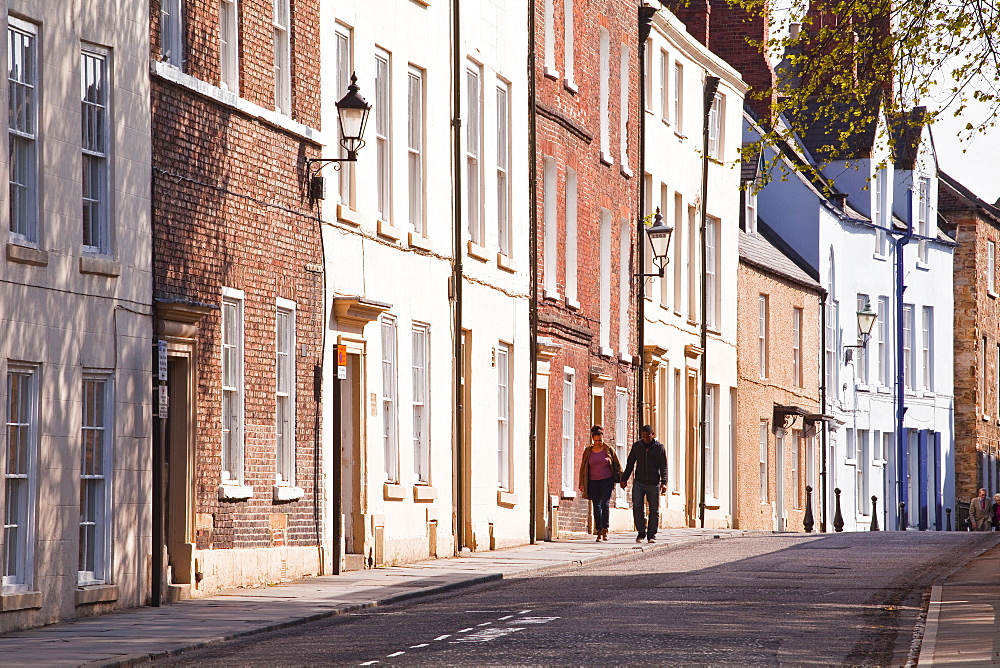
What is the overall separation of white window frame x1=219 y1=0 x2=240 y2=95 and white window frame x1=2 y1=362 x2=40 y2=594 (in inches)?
199

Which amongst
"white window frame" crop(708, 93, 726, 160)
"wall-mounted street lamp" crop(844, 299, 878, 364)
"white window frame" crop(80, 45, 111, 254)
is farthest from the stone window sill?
"wall-mounted street lamp" crop(844, 299, 878, 364)

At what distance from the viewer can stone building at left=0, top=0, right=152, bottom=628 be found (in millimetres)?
15164

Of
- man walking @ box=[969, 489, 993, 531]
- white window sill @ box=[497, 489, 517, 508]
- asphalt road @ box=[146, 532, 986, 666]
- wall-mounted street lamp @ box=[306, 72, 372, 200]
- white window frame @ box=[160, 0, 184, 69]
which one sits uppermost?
white window frame @ box=[160, 0, 184, 69]

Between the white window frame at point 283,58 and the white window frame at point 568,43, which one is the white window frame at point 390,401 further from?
the white window frame at point 568,43

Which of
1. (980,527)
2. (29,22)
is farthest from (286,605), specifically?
(980,527)

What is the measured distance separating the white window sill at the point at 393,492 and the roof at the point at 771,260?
64.6ft

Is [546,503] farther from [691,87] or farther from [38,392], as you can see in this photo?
[38,392]

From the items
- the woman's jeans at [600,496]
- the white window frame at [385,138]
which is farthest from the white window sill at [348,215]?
the woman's jeans at [600,496]

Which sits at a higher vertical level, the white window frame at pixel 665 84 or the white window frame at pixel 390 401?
the white window frame at pixel 665 84

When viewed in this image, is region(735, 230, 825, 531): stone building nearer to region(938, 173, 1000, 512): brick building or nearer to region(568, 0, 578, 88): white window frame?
region(568, 0, 578, 88): white window frame

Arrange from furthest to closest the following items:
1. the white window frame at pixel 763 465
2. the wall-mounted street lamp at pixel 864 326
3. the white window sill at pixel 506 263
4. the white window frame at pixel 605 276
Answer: the wall-mounted street lamp at pixel 864 326 → the white window frame at pixel 763 465 → the white window frame at pixel 605 276 → the white window sill at pixel 506 263

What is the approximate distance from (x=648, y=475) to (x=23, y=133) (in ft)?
48.2

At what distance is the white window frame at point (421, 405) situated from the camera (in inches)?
961

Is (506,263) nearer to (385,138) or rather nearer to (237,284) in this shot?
(385,138)
